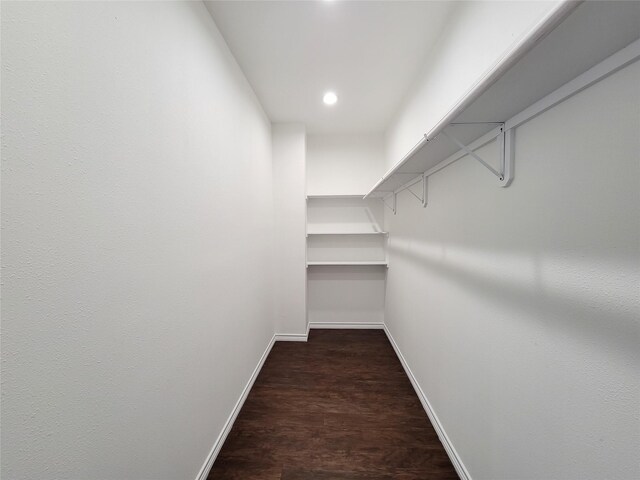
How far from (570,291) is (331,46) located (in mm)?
1877

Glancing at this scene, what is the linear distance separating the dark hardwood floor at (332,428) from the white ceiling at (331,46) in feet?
8.67

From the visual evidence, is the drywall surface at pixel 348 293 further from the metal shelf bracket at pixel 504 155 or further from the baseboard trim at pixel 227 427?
the metal shelf bracket at pixel 504 155

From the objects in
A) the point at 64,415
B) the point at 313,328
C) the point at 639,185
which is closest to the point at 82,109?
the point at 64,415

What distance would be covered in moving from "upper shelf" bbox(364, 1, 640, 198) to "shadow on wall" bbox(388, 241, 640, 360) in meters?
0.52

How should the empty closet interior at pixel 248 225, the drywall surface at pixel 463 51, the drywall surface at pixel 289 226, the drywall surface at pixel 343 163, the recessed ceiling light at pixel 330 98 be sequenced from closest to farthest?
the empty closet interior at pixel 248 225 → the drywall surface at pixel 463 51 → the recessed ceiling light at pixel 330 98 → the drywall surface at pixel 289 226 → the drywall surface at pixel 343 163

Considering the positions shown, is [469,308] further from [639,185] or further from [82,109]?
[82,109]

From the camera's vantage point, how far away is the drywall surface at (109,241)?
529 millimetres

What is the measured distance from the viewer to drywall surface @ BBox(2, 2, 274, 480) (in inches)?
20.8

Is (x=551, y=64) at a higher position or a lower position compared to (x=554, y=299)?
higher

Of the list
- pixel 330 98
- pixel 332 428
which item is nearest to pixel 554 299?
pixel 332 428

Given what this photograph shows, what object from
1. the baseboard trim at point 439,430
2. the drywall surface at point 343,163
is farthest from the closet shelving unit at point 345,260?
the baseboard trim at point 439,430

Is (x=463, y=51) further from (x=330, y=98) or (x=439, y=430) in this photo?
(x=439, y=430)

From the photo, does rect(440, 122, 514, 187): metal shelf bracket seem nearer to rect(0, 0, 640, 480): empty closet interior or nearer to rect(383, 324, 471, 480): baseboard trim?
rect(0, 0, 640, 480): empty closet interior

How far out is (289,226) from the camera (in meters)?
2.85
